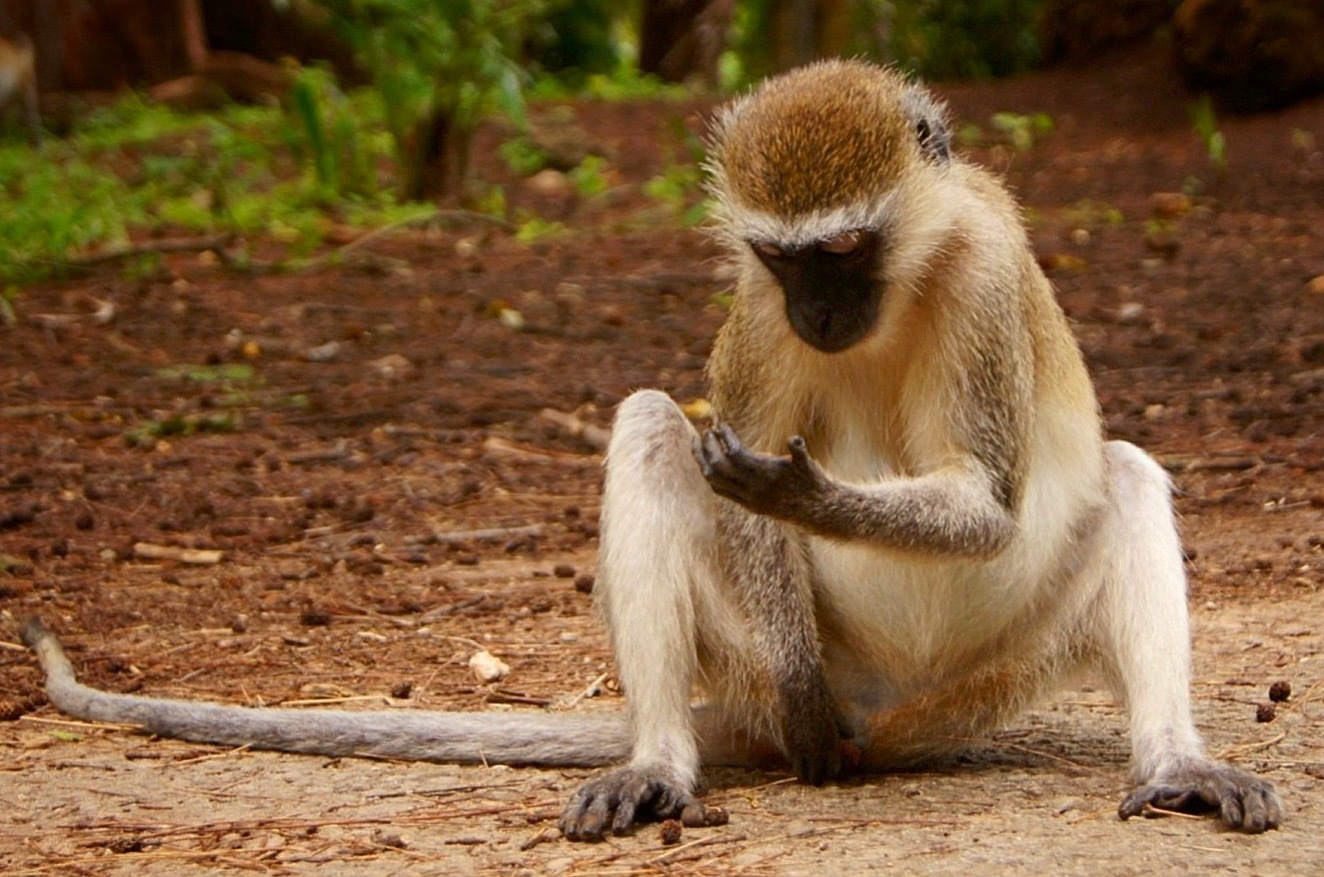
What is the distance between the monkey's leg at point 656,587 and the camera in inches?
167

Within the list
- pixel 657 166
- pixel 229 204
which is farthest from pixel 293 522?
pixel 657 166

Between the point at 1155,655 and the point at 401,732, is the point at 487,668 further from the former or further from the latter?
the point at 1155,655

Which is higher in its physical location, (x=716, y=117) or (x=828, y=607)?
(x=716, y=117)

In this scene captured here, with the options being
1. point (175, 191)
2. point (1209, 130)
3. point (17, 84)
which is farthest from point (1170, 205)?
point (17, 84)

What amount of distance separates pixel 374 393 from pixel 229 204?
5.11m

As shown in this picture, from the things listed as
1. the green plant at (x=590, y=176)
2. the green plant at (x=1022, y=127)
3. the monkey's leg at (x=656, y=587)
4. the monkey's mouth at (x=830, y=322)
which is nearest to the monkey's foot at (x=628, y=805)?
the monkey's leg at (x=656, y=587)

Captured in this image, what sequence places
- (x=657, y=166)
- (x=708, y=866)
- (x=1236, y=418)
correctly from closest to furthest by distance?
1. (x=708, y=866)
2. (x=1236, y=418)
3. (x=657, y=166)

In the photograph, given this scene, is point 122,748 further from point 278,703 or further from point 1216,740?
point 1216,740

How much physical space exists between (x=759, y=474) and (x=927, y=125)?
1.07 metres

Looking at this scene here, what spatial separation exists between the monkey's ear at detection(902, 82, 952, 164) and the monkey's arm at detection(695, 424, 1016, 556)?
0.77 m

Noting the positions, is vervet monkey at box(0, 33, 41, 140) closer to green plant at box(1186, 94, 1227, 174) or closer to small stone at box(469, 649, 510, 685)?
green plant at box(1186, 94, 1227, 174)

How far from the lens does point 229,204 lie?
13.6 m

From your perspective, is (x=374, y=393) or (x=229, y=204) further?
(x=229, y=204)

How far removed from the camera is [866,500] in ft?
13.6
